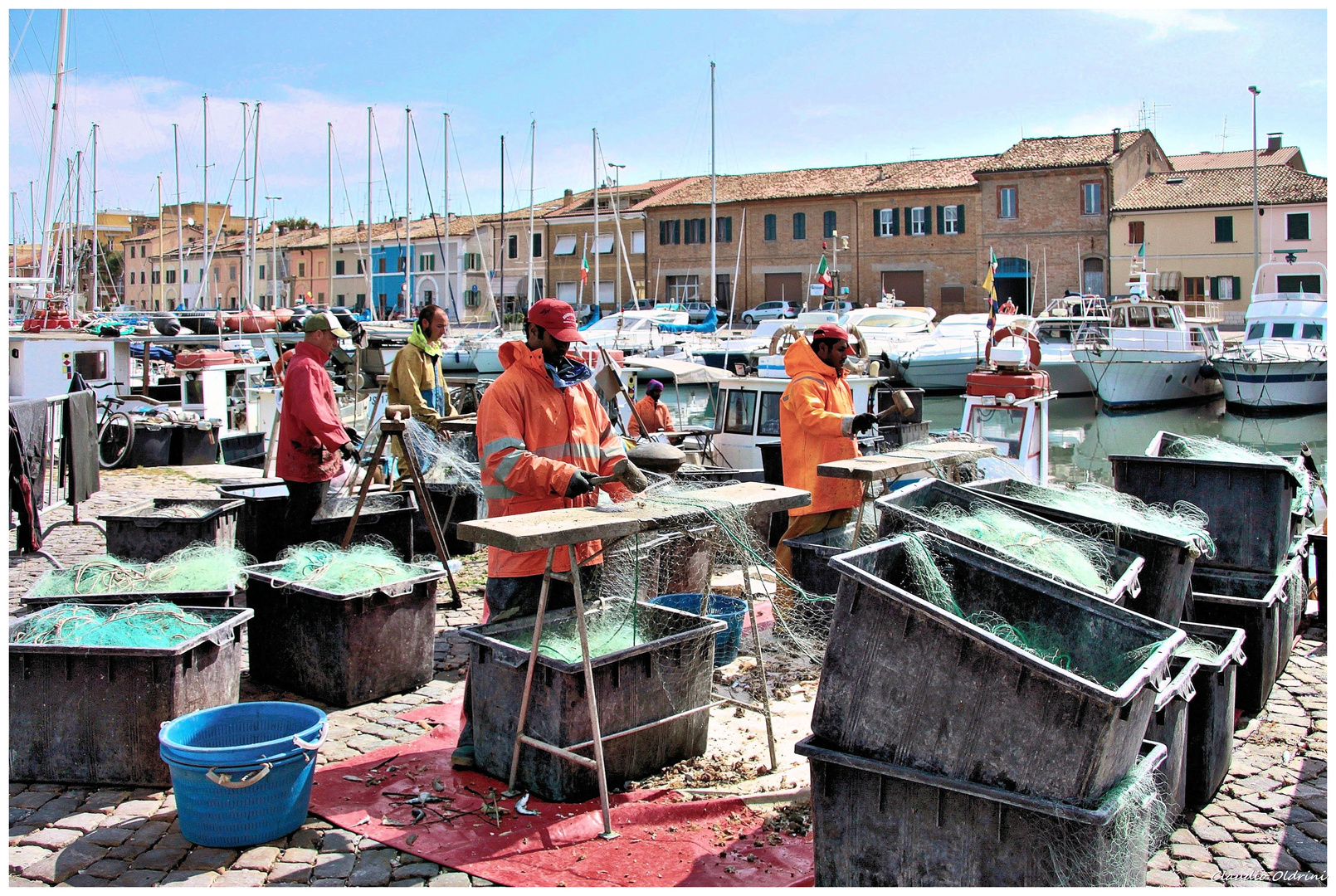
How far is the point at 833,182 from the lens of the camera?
51.9 metres

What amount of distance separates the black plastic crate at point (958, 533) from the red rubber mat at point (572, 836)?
131cm

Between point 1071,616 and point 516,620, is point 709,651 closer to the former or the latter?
point 516,620

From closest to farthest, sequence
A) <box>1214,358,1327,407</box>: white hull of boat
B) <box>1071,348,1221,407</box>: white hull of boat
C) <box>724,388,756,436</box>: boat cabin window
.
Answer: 1. <box>724,388,756,436</box>: boat cabin window
2. <box>1214,358,1327,407</box>: white hull of boat
3. <box>1071,348,1221,407</box>: white hull of boat

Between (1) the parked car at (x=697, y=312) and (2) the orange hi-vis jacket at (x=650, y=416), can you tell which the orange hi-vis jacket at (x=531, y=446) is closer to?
(2) the orange hi-vis jacket at (x=650, y=416)

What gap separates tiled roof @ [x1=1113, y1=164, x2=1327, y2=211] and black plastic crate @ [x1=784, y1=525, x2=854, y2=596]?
140 ft

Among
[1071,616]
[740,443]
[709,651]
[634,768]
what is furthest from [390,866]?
[740,443]

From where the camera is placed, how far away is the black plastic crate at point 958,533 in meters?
4.18

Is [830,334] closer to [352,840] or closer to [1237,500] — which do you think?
[1237,500]

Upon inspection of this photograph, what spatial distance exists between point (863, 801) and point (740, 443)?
24.5ft

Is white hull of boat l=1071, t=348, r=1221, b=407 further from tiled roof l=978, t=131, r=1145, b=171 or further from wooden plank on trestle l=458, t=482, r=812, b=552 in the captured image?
wooden plank on trestle l=458, t=482, r=812, b=552

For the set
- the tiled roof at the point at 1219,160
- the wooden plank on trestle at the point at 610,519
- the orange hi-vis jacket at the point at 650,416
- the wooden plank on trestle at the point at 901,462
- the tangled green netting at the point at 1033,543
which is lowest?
the tangled green netting at the point at 1033,543

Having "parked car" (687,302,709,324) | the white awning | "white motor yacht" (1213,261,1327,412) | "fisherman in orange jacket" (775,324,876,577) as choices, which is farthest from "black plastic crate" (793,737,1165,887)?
the white awning

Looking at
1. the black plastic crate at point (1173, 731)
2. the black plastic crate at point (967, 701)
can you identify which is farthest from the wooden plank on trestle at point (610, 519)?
the black plastic crate at point (1173, 731)

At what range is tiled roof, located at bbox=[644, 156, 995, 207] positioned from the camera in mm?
49219
